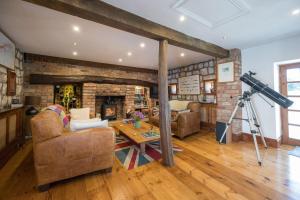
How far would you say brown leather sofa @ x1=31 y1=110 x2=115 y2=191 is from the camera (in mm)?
1626

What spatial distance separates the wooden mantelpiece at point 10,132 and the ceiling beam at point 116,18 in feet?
6.47

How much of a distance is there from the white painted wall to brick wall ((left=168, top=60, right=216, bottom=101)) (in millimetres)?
1222

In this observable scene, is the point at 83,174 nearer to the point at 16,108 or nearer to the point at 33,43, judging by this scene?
the point at 16,108

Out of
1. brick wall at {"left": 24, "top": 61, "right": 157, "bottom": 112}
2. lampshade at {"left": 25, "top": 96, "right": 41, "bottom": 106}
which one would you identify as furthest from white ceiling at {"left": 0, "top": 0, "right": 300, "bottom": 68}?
lampshade at {"left": 25, "top": 96, "right": 41, "bottom": 106}

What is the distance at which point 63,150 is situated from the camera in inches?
67.0

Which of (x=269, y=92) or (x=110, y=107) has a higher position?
(x=269, y=92)

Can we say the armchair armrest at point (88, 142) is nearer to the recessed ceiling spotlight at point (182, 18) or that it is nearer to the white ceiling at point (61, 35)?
the white ceiling at point (61, 35)

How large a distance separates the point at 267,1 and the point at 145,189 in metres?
2.84

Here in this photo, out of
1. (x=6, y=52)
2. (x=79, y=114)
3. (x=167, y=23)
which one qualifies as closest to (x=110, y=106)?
(x=79, y=114)

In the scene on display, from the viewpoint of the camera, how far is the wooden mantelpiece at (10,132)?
2243 mm

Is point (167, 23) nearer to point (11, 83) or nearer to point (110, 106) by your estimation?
point (11, 83)

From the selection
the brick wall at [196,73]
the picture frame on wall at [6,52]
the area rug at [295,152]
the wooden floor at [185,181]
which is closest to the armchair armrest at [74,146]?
the wooden floor at [185,181]

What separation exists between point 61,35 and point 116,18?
1.58 m

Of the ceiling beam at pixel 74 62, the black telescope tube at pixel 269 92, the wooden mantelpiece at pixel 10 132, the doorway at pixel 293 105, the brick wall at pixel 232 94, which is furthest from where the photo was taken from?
the ceiling beam at pixel 74 62
